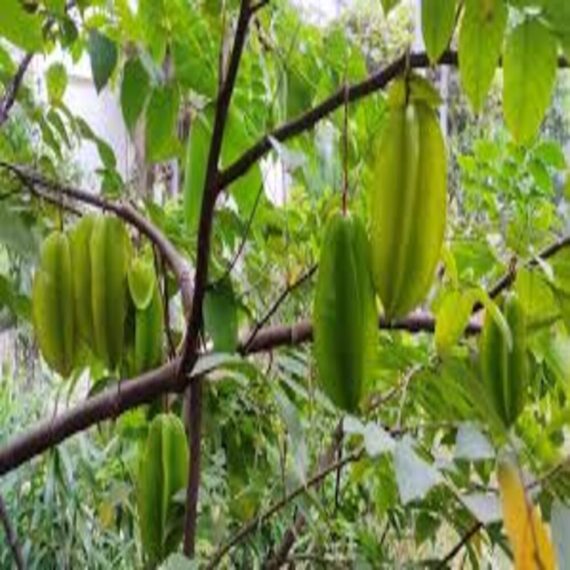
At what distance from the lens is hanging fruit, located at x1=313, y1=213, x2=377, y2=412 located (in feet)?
1.70

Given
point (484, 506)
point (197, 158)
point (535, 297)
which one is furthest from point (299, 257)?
point (484, 506)

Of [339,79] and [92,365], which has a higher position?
[339,79]

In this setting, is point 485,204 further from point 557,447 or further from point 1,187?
point 1,187

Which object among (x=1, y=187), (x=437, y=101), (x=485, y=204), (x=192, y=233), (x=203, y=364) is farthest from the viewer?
(x=485, y=204)

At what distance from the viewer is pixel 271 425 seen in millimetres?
1160

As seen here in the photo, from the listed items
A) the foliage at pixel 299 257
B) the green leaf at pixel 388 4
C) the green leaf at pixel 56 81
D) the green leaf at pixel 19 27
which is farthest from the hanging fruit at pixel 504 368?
the green leaf at pixel 56 81

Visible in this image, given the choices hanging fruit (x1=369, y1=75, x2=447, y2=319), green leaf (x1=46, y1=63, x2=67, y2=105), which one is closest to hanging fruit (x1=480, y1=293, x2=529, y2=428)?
hanging fruit (x1=369, y1=75, x2=447, y2=319)

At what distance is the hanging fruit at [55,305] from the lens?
722mm

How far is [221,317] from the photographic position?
761mm

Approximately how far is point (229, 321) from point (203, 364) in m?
0.10

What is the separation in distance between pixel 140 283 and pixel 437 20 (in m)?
0.34

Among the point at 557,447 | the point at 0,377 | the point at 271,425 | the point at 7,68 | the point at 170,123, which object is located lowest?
the point at 557,447

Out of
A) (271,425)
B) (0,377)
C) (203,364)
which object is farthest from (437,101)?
(0,377)

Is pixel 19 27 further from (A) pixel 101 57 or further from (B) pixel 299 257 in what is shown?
(B) pixel 299 257
